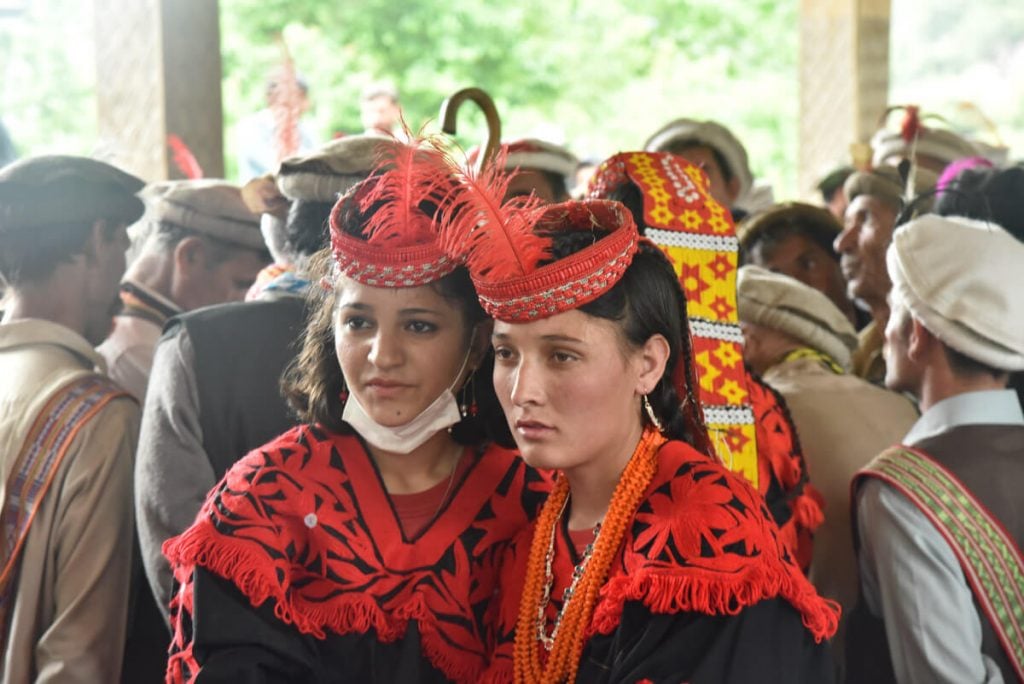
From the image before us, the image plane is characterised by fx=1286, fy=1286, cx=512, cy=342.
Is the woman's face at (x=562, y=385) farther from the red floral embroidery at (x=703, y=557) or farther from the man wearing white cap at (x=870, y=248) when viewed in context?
the man wearing white cap at (x=870, y=248)

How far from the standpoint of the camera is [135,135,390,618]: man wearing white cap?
2730mm

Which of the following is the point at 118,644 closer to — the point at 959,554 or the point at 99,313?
the point at 99,313

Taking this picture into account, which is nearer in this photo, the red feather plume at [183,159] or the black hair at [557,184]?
the black hair at [557,184]

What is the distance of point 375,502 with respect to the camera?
215cm

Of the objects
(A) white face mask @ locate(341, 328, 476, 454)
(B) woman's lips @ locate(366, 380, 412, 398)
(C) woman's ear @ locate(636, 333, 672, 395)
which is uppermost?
(C) woman's ear @ locate(636, 333, 672, 395)

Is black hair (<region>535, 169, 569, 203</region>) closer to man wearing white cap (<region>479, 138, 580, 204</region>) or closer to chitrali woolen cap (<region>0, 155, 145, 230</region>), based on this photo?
man wearing white cap (<region>479, 138, 580, 204</region>)

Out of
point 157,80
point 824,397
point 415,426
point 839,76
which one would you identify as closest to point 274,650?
point 415,426

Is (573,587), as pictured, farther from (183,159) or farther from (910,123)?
(910,123)

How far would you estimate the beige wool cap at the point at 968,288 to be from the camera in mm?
2514

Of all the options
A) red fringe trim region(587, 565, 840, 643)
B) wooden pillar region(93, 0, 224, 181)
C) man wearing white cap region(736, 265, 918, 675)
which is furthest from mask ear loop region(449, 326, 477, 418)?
wooden pillar region(93, 0, 224, 181)

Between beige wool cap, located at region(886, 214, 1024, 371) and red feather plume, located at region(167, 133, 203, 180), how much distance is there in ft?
8.34

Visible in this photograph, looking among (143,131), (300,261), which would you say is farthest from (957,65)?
(300,261)

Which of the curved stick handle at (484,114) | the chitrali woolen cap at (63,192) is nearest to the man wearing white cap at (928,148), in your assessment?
the curved stick handle at (484,114)

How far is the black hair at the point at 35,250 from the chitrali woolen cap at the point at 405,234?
1028 mm
